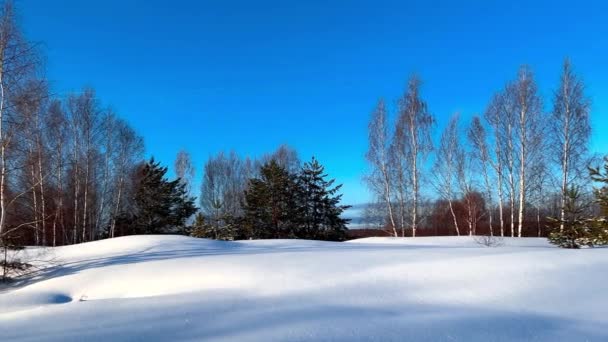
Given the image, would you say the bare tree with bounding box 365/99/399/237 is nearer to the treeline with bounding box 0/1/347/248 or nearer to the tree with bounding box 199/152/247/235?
the treeline with bounding box 0/1/347/248

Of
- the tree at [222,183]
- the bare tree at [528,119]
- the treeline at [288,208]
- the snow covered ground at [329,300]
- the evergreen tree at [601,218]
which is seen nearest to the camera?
the snow covered ground at [329,300]

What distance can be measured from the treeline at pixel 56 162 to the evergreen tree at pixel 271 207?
22.5 feet

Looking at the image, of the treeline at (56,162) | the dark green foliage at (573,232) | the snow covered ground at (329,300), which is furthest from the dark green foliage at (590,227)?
the treeline at (56,162)

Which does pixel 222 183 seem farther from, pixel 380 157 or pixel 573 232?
pixel 573 232

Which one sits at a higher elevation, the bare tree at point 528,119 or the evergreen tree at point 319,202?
the bare tree at point 528,119

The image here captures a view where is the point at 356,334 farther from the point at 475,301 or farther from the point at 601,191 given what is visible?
the point at 601,191

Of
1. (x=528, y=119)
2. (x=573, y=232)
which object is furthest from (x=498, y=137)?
(x=573, y=232)

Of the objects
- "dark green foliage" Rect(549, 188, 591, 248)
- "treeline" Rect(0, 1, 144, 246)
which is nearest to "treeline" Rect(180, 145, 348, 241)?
"treeline" Rect(0, 1, 144, 246)

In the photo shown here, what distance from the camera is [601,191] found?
7.83 metres

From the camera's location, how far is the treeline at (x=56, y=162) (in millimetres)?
7133

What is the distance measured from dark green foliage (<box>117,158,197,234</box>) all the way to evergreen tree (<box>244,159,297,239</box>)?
4313mm

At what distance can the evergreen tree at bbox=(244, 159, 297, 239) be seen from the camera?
753 inches

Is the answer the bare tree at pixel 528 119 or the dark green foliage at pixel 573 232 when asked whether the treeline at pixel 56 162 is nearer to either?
the dark green foliage at pixel 573 232

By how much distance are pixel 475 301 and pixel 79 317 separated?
4.05m
